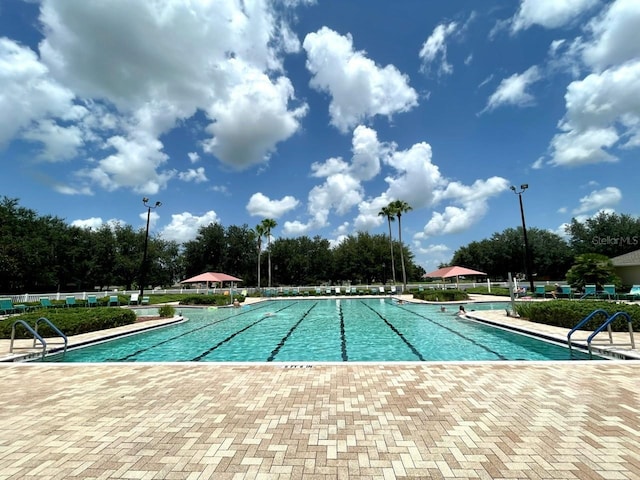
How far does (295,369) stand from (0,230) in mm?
37310

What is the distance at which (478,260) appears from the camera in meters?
57.0

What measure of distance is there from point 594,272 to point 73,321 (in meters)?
28.5

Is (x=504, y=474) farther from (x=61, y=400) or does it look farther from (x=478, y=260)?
(x=478, y=260)

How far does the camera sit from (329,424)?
368cm

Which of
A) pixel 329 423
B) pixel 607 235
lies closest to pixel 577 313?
pixel 329 423

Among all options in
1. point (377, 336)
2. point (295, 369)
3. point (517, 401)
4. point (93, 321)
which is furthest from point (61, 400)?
point (377, 336)

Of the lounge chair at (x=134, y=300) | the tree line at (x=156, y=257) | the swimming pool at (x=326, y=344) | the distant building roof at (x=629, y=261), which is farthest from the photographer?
the tree line at (x=156, y=257)

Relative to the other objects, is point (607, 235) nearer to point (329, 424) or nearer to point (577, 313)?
point (577, 313)

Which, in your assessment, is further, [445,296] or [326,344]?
[445,296]

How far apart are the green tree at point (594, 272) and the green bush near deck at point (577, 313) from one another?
1296 cm

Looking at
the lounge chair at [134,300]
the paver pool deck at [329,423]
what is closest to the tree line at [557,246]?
the paver pool deck at [329,423]

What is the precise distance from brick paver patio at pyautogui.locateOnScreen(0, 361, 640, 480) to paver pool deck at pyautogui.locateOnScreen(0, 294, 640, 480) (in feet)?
0.06

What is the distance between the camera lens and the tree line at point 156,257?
3020cm

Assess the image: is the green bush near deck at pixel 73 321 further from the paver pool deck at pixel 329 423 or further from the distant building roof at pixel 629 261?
the distant building roof at pixel 629 261
